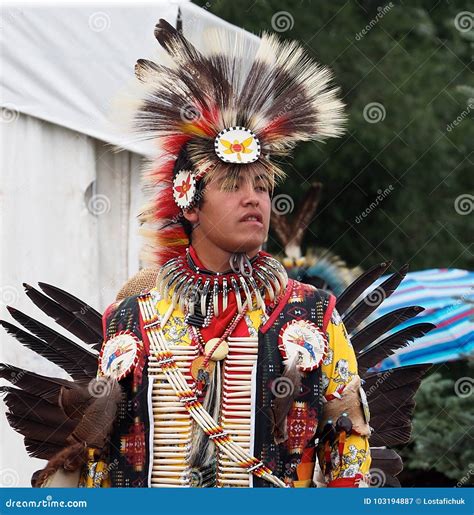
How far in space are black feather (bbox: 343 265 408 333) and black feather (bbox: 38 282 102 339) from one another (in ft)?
3.00

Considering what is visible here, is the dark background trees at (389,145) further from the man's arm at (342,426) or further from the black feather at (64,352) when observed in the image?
the man's arm at (342,426)

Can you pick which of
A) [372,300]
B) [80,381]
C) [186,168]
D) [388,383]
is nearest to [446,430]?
[372,300]

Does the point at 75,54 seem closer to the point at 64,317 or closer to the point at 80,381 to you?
the point at 64,317

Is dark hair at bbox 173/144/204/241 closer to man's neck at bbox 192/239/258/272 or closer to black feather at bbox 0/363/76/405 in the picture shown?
man's neck at bbox 192/239/258/272

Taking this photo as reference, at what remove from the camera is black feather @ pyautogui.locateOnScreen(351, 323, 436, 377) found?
480cm

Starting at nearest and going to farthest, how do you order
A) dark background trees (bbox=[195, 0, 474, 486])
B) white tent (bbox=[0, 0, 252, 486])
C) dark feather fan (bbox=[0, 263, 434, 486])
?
dark feather fan (bbox=[0, 263, 434, 486]), white tent (bbox=[0, 0, 252, 486]), dark background trees (bbox=[195, 0, 474, 486])

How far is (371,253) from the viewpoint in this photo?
11.6 metres

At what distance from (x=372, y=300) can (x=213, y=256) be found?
89cm

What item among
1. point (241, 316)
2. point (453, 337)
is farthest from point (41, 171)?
point (241, 316)

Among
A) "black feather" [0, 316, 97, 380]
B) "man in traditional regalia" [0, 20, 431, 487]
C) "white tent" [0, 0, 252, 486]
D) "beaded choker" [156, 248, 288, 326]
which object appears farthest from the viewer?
"white tent" [0, 0, 252, 486]

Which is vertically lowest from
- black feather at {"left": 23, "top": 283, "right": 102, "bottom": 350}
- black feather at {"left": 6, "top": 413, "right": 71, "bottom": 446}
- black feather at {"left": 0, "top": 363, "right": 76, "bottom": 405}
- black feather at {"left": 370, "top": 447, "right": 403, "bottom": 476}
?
black feather at {"left": 370, "top": 447, "right": 403, "bottom": 476}

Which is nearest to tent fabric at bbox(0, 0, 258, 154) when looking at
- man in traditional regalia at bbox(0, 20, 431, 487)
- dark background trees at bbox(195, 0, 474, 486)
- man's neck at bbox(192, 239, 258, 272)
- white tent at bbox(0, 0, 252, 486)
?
white tent at bbox(0, 0, 252, 486)

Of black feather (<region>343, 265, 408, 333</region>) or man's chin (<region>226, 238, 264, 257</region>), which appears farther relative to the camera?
black feather (<region>343, 265, 408, 333</region>)

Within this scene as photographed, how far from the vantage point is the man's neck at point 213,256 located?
4273 mm
